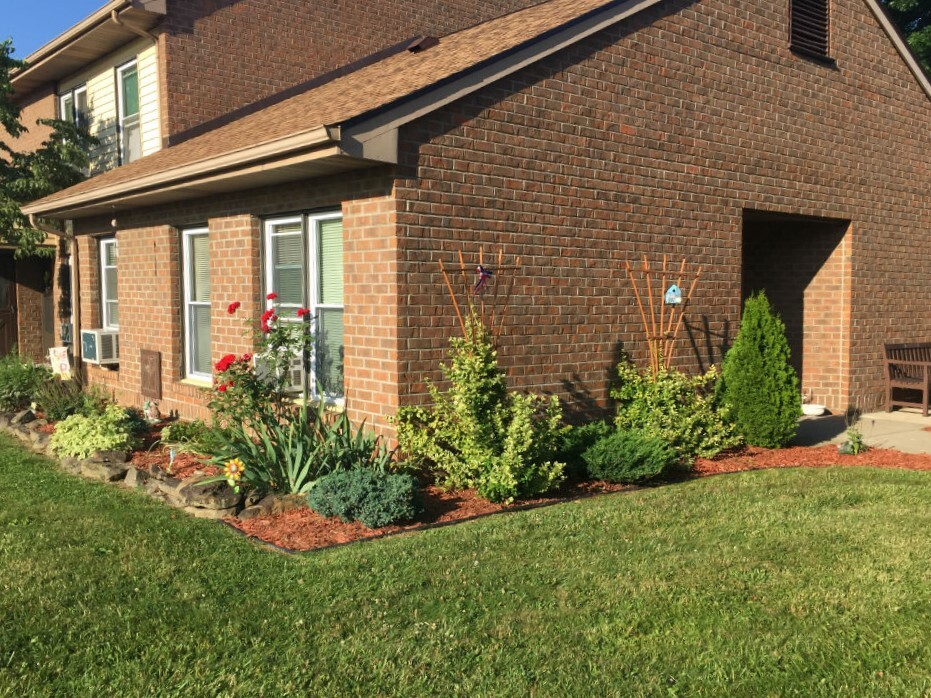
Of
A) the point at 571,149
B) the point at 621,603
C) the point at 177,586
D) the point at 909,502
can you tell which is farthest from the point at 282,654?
the point at 571,149

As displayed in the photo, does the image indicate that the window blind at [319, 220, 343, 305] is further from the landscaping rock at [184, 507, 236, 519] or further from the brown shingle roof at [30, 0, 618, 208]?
the landscaping rock at [184, 507, 236, 519]

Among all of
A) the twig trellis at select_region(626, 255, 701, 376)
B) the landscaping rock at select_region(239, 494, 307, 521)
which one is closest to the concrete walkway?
the twig trellis at select_region(626, 255, 701, 376)

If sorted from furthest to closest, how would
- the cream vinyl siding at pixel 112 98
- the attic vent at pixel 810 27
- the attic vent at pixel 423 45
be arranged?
the cream vinyl siding at pixel 112 98
the attic vent at pixel 423 45
the attic vent at pixel 810 27

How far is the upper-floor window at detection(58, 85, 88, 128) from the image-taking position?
50.3 ft

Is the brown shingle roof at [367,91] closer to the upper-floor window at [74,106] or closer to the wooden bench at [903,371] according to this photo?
the upper-floor window at [74,106]

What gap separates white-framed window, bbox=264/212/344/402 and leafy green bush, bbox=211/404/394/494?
29.8 inches

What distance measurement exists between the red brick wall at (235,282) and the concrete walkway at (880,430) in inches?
204

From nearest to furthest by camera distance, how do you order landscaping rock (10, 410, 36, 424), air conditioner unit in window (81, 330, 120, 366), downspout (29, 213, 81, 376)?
landscaping rock (10, 410, 36, 424) < air conditioner unit in window (81, 330, 120, 366) < downspout (29, 213, 81, 376)

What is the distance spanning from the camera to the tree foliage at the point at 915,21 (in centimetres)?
2192

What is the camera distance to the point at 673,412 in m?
8.70

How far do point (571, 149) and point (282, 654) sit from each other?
19.9ft

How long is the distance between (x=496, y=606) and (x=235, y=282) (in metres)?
6.10

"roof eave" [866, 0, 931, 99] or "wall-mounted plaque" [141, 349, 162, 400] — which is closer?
"wall-mounted plaque" [141, 349, 162, 400]

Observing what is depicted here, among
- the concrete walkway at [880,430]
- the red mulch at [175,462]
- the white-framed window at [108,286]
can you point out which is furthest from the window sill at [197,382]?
the concrete walkway at [880,430]
